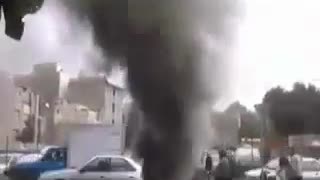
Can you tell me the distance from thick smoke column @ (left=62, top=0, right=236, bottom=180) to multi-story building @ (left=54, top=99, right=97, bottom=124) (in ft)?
121

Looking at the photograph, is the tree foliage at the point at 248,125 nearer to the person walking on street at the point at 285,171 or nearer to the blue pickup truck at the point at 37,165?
the blue pickup truck at the point at 37,165

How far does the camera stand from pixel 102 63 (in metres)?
22.2

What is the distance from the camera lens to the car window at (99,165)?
17.4m

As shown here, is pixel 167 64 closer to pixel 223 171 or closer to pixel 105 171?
pixel 105 171

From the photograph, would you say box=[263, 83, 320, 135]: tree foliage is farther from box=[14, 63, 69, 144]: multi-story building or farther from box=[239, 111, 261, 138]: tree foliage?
box=[14, 63, 69, 144]: multi-story building

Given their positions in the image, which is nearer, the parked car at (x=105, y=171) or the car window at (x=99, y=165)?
the parked car at (x=105, y=171)

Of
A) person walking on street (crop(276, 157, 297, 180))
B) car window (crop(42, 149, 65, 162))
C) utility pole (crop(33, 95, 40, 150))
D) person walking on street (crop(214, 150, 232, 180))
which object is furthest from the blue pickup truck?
utility pole (crop(33, 95, 40, 150))

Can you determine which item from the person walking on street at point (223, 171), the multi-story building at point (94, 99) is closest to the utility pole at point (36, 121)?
the multi-story building at point (94, 99)

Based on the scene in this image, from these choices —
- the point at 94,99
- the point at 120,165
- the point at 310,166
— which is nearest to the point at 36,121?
the point at 94,99

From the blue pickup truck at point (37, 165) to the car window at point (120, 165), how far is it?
4.94 m

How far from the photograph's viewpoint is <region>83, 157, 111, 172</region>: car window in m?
17.4

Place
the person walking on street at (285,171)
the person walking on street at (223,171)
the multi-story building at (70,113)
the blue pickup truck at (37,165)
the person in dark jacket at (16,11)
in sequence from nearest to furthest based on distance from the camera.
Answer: the person in dark jacket at (16,11) < the person walking on street at (285,171) < the person walking on street at (223,171) < the blue pickup truck at (37,165) < the multi-story building at (70,113)

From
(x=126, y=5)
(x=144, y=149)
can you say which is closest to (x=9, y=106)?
(x=144, y=149)

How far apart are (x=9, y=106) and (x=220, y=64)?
30502 mm
